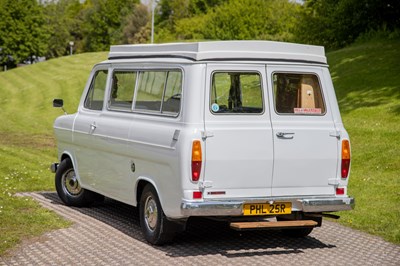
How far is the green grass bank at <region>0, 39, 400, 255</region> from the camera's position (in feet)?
34.2

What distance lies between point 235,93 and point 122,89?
1880mm

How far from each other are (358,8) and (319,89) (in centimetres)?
3210

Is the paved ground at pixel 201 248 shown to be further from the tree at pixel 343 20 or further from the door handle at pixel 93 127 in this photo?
the tree at pixel 343 20

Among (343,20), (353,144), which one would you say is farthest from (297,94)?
(343,20)

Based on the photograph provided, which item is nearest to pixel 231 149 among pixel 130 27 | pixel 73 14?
pixel 130 27

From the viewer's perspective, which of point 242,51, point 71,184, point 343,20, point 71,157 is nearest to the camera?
point 242,51

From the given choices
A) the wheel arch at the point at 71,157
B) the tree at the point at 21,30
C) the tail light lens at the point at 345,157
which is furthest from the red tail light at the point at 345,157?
the tree at the point at 21,30

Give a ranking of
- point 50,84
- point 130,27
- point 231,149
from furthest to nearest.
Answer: point 130,27 < point 50,84 < point 231,149

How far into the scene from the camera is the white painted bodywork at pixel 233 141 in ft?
27.4

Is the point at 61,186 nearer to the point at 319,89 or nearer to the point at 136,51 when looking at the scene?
the point at 136,51

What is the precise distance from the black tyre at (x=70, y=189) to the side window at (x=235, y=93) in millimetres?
3340

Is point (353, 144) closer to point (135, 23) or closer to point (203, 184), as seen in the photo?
point (203, 184)

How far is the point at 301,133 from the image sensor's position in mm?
8766

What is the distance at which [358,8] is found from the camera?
40031 millimetres
